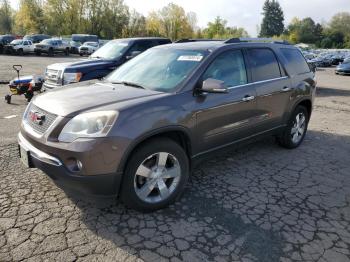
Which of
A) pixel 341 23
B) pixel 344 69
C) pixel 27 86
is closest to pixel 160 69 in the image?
pixel 27 86

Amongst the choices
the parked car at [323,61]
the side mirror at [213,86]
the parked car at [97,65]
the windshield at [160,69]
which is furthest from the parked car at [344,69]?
the side mirror at [213,86]

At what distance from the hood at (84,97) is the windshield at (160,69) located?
244 mm

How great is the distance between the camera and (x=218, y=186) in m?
4.31

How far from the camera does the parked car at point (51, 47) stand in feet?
112

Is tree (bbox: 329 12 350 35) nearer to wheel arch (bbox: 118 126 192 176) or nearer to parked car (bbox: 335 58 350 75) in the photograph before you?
parked car (bbox: 335 58 350 75)

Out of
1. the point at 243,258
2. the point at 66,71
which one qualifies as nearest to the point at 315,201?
the point at 243,258

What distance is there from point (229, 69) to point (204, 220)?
6.53 ft

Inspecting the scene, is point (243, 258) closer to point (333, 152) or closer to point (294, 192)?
point (294, 192)

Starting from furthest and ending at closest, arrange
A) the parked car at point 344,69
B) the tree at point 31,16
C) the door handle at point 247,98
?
the tree at point 31,16 → the parked car at point 344,69 → the door handle at point 247,98

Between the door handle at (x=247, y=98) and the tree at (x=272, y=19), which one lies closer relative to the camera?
the door handle at (x=247, y=98)

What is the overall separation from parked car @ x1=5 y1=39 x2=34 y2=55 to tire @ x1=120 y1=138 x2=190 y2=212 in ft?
111

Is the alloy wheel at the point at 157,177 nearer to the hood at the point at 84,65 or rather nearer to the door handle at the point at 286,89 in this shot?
the door handle at the point at 286,89

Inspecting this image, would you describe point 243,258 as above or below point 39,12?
below

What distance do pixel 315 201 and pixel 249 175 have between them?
3.15 feet
